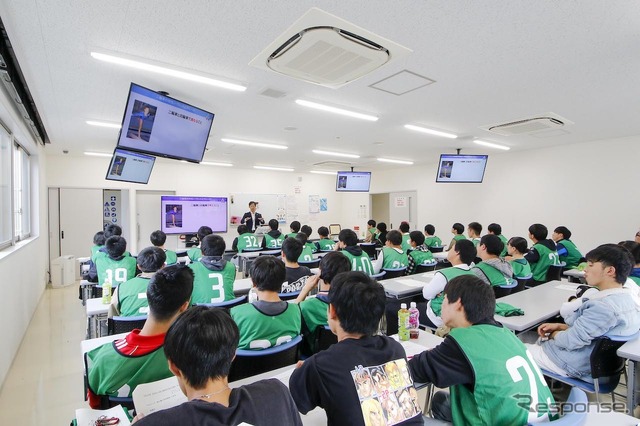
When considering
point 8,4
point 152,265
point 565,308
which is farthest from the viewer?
point 152,265

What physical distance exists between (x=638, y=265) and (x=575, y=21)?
2463 millimetres

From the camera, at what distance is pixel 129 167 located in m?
5.90

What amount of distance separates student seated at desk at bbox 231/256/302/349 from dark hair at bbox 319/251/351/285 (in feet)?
1.53

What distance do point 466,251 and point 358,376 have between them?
82.3 inches

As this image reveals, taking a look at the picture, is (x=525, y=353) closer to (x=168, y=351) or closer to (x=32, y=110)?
(x=168, y=351)

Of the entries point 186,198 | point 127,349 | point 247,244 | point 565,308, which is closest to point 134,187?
point 186,198

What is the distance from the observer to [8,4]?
2096 mm

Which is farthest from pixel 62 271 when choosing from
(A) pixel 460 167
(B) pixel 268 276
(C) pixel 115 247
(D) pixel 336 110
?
(A) pixel 460 167

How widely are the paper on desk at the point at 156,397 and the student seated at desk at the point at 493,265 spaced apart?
279 cm

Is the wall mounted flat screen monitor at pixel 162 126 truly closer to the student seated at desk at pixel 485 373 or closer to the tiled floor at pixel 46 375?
the tiled floor at pixel 46 375

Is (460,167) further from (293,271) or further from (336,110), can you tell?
(293,271)

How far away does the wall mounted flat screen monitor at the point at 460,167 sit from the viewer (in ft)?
22.0

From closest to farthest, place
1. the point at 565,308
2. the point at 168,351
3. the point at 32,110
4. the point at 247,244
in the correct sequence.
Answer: the point at 168,351 → the point at 565,308 → the point at 32,110 → the point at 247,244

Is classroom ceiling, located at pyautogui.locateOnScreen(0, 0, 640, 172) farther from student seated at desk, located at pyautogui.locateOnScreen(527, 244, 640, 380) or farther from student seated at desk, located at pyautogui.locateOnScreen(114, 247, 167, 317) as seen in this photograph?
student seated at desk, located at pyautogui.locateOnScreen(114, 247, 167, 317)
